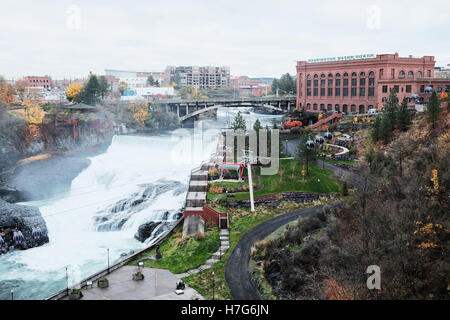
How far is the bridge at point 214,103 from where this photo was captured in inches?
3374

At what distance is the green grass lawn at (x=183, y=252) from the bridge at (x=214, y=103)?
57148 mm

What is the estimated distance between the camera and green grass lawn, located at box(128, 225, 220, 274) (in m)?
25.0

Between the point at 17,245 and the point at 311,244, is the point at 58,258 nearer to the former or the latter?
the point at 17,245

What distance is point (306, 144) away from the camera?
3984 cm

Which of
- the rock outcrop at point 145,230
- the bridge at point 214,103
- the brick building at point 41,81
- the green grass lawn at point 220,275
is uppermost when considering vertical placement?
the brick building at point 41,81

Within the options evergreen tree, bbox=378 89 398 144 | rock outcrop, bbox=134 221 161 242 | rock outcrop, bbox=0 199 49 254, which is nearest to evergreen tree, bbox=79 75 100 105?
rock outcrop, bbox=0 199 49 254

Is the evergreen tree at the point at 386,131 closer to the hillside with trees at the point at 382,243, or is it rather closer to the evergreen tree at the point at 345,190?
the evergreen tree at the point at 345,190

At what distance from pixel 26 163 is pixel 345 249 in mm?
43141

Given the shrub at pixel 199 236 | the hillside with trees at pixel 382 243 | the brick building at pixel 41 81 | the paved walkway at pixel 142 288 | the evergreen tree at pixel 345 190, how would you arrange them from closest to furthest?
the hillside with trees at pixel 382 243
the paved walkway at pixel 142 288
the shrub at pixel 199 236
the evergreen tree at pixel 345 190
the brick building at pixel 41 81

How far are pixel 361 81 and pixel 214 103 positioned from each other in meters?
30.3

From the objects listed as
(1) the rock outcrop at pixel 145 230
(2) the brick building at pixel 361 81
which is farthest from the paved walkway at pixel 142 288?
(2) the brick building at pixel 361 81

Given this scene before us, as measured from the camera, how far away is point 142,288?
21.8m
